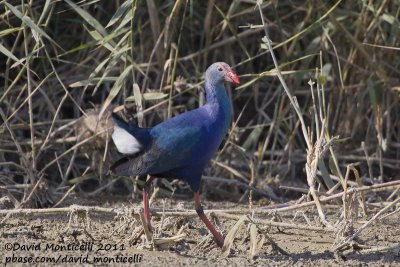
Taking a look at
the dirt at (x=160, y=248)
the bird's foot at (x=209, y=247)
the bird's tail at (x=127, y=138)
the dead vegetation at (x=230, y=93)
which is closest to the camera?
the dirt at (x=160, y=248)

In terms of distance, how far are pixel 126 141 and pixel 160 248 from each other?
516mm

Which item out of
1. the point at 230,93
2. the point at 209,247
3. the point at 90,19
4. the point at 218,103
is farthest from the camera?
the point at 230,93

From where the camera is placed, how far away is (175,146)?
3871 millimetres

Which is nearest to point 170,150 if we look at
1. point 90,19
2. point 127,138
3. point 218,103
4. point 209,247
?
point 127,138

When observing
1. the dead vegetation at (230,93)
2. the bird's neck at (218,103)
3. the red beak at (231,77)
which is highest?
the red beak at (231,77)

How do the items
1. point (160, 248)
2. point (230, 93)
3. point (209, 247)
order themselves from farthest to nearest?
1. point (230, 93)
2. point (209, 247)
3. point (160, 248)

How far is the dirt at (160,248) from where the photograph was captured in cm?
353

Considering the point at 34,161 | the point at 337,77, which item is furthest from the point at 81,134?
the point at 337,77

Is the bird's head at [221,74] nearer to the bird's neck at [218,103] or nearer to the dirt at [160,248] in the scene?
the bird's neck at [218,103]

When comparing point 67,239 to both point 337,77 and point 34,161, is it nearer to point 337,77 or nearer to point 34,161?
point 34,161

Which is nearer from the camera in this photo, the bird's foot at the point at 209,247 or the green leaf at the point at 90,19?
the bird's foot at the point at 209,247

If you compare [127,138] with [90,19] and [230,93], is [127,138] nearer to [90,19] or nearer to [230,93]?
[90,19]

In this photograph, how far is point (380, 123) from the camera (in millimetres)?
4984

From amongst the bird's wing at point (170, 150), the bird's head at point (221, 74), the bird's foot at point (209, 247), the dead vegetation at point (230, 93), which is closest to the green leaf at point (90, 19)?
the dead vegetation at point (230, 93)
